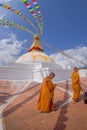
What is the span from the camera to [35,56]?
88.1 ft

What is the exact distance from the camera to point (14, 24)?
22.4 meters

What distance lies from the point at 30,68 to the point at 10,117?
13.9 metres

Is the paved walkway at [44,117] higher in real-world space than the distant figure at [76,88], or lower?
lower

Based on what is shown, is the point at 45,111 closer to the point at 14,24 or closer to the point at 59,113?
the point at 59,113

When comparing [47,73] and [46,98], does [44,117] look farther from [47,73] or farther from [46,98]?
[47,73]

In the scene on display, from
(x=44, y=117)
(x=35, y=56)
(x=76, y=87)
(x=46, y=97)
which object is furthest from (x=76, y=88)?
(x=35, y=56)

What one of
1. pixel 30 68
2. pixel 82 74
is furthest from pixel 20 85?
pixel 82 74

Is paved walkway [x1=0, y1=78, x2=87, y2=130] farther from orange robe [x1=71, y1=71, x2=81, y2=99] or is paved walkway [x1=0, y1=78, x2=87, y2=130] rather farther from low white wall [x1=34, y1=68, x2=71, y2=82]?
low white wall [x1=34, y1=68, x2=71, y2=82]

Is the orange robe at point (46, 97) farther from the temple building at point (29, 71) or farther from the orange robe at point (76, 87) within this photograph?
the temple building at point (29, 71)

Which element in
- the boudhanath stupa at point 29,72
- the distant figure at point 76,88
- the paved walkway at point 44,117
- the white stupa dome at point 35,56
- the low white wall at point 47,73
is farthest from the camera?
the white stupa dome at point 35,56

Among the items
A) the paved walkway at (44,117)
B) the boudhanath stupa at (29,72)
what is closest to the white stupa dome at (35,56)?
the boudhanath stupa at (29,72)

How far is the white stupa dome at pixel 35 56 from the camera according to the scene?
2600 centimetres

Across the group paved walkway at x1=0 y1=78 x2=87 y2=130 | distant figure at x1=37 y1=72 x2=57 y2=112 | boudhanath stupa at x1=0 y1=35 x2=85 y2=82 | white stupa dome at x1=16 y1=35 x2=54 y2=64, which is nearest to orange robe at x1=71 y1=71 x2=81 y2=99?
paved walkway at x1=0 y1=78 x2=87 y2=130

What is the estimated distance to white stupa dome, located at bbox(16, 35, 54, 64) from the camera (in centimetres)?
2600
